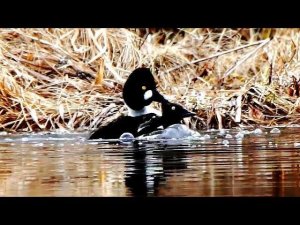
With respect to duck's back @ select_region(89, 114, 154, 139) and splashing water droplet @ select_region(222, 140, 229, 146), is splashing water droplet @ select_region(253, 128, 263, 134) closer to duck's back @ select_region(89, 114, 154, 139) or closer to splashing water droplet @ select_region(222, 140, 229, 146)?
splashing water droplet @ select_region(222, 140, 229, 146)

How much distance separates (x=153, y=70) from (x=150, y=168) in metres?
0.77

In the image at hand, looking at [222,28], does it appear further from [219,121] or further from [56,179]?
[56,179]

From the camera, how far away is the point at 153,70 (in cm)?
399

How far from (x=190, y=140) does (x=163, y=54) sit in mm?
426

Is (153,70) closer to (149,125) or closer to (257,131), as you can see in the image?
(149,125)

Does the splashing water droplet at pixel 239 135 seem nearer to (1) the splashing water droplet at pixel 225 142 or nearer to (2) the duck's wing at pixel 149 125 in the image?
(1) the splashing water droplet at pixel 225 142

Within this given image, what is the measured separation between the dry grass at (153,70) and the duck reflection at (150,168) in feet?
1.18

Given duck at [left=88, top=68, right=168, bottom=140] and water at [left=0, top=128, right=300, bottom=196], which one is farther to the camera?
duck at [left=88, top=68, right=168, bottom=140]

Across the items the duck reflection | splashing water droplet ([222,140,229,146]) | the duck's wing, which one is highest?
the duck's wing

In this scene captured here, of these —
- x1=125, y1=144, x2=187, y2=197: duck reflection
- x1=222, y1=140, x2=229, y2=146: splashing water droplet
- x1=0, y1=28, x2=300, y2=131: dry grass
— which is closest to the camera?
x1=125, y1=144, x2=187, y2=197: duck reflection

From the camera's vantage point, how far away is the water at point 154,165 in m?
3.12

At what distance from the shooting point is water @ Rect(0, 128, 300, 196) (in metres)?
3.12

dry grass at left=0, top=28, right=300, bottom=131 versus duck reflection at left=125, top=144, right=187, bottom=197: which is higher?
dry grass at left=0, top=28, right=300, bottom=131

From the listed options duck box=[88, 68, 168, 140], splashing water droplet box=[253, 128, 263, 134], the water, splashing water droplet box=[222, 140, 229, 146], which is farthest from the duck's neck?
splashing water droplet box=[253, 128, 263, 134]
